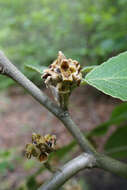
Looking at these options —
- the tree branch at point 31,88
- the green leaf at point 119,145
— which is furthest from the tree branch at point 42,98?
the green leaf at point 119,145

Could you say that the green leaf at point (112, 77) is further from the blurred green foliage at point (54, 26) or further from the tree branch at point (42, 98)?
the blurred green foliage at point (54, 26)

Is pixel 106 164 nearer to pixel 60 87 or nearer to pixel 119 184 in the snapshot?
pixel 60 87

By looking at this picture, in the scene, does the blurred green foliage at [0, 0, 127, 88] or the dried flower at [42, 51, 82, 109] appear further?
the blurred green foliage at [0, 0, 127, 88]

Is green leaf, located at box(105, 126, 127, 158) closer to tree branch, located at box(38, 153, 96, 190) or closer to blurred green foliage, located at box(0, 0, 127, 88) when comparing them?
tree branch, located at box(38, 153, 96, 190)

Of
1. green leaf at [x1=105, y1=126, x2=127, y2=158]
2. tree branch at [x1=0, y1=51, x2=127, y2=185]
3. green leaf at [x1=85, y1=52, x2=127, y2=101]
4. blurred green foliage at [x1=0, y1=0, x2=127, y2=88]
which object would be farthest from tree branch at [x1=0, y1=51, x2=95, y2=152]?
blurred green foliage at [x1=0, y1=0, x2=127, y2=88]

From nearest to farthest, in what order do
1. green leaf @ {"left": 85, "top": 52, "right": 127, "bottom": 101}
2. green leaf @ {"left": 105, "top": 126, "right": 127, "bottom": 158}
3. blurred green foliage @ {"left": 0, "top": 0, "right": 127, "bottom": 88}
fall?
green leaf @ {"left": 85, "top": 52, "right": 127, "bottom": 101} < green leaf @ {"left": 105, "top": 126, "right": 127, "bottom": 158} < blurred green foliage @ {"left": 0, "top": 0, "right": 127, "bottom": 88}

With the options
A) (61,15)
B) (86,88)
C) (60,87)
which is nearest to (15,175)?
(86,88)

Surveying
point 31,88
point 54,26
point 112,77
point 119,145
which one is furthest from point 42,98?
point 54,26

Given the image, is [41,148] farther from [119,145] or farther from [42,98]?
[119,145]
